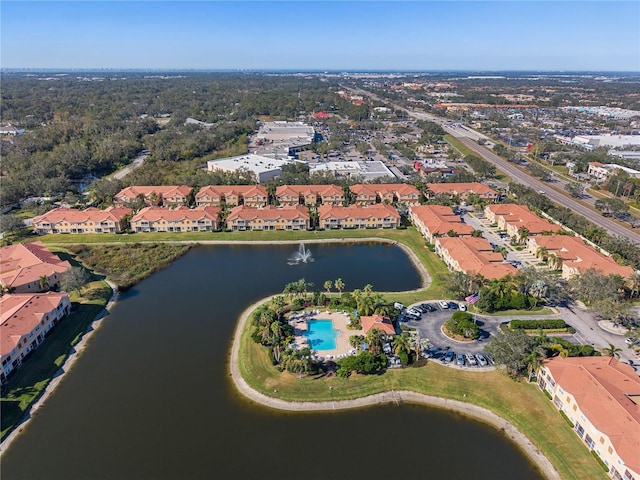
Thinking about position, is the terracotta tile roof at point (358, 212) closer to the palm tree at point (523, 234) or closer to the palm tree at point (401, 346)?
the palm tree at point (523, 234)

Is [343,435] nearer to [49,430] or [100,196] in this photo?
[49,430]

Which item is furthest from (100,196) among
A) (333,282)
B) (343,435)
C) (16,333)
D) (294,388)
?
(343,435)

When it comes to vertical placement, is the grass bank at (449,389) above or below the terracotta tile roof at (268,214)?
below

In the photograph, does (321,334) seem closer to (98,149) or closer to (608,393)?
(608,393)

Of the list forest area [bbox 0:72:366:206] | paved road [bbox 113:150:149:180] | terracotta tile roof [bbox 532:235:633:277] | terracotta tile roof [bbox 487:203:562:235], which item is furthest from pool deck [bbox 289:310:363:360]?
paved road [bbox 113:150:149:180]

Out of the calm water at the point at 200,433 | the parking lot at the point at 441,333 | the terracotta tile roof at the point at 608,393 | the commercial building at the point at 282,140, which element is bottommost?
the calm water at the point at 200,433

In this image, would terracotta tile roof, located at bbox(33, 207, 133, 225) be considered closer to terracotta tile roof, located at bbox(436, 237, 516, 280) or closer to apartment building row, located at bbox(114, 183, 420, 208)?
apartment building row, located at bbox(114, 183, 420, 208)

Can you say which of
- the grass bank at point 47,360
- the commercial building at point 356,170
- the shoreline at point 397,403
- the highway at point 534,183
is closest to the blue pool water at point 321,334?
the shoreline at point 397,403
